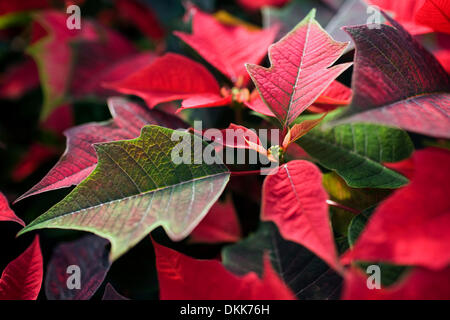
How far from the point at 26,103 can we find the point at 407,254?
1.04 meters

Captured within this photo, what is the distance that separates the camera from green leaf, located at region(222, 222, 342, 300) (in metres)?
0.43

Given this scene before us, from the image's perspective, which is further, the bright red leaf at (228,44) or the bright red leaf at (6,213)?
the bright red leaf at (228,44)

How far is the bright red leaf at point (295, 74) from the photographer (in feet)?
1.40

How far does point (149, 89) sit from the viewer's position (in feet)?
1.90

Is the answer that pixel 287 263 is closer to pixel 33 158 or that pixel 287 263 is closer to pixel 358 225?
pixel 358 225

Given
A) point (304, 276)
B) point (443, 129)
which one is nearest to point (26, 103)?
point (304, 276)

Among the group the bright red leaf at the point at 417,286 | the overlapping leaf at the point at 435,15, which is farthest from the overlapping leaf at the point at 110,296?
the overlapping leaf at the point at 435,15

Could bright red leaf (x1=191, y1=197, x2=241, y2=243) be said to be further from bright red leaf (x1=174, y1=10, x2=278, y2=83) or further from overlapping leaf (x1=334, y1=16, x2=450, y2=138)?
overlapping leaf (x1=334, y1=16, x2=450, y2=138)

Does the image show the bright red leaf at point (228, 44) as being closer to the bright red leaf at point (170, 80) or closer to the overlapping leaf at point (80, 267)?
the bright red leaf at point (170, 80)

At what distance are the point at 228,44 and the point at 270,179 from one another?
0.33 m

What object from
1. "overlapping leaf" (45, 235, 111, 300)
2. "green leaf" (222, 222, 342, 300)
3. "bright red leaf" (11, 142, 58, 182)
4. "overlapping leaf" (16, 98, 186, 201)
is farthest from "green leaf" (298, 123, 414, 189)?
"bright red leaf" (11, 142, 58, 182)

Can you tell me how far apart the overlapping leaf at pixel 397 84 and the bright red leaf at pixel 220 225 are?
0.34m

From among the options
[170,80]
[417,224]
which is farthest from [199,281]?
[170,80]
